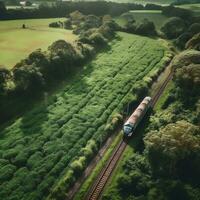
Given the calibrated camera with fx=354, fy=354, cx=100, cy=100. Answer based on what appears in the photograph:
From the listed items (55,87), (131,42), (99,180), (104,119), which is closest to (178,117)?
(104,119)

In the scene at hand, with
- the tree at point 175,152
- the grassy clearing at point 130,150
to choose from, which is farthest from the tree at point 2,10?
the tree at point 175,152

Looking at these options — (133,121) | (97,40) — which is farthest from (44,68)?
(97,40)

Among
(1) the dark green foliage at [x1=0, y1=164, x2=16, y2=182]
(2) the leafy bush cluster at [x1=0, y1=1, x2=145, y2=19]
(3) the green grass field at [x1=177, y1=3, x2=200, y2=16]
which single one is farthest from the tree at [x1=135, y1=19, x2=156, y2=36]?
(1) the dark green foliage at [x1=0, y1=164, x2=16, y2=182]

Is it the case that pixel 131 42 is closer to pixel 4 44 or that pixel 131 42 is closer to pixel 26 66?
pixel 4 44

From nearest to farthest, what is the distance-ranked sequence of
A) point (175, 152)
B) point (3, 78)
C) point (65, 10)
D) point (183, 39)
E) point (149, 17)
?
point (175, 152) → point (3, 78) → point (183, 39) → point (149, 17) → point (65, 10)

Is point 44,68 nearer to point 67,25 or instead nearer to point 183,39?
point 183,39

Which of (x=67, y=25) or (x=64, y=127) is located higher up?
(x=64, y=127)
